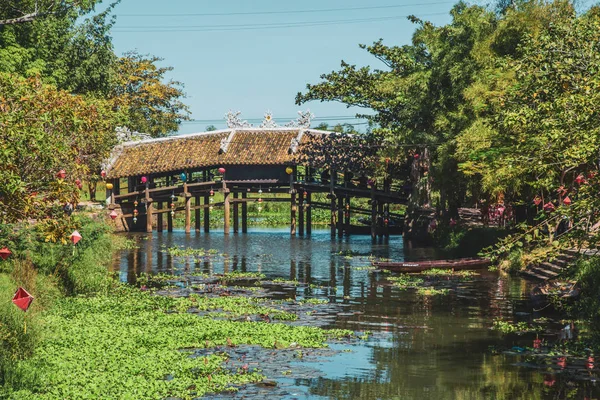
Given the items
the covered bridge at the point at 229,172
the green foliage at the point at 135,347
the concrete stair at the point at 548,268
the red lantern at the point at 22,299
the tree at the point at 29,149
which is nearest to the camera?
the green foliage at the point at 135,347

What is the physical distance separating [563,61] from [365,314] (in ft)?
29.9

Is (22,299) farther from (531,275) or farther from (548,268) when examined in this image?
(531,275)

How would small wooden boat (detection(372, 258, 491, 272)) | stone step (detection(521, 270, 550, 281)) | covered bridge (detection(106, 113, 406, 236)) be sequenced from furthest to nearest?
covered bridge (detection(106, 113, 406, 236)) → small wooden boat (detection(372, 258, 491, 272)) → stone step (detection(521, 270, 550, 281))

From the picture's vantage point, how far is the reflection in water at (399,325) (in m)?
15.7

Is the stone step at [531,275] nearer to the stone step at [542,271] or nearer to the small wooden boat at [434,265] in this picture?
the stone step at [542,271]

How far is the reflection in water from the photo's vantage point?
1572 cm

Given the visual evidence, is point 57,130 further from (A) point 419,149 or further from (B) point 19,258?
(A) point 419,149

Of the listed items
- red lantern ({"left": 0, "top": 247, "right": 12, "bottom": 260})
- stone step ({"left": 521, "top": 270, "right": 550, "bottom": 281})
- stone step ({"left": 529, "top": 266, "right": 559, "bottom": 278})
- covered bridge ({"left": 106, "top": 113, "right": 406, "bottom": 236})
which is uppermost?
covered bridge ({"left": 106, "top": 113, "right": 406, "bottom": 236})

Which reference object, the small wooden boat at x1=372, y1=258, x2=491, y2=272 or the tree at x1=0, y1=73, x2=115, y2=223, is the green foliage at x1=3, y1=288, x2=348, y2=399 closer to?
the tree at x1=0, y1=73, x2=115, y2=223

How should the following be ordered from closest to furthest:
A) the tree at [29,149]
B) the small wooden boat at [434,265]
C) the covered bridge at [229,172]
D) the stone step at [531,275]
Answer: the tree at [29,149]
the stone step at [531,275]
the small wooden boat at [434,265]
the covered bridge at [229,172]

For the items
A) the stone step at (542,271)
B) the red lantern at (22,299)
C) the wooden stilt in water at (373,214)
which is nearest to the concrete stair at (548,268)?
the stone step at (542,271)

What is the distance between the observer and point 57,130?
19375mm

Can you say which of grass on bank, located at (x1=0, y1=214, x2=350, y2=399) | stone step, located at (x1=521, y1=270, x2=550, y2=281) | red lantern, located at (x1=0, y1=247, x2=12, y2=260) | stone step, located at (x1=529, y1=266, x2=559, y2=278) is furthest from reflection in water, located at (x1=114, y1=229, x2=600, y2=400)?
red lantern, located at (x1=0, y1=247, x2=12, y2=260)

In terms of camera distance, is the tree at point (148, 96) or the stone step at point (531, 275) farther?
the tree at point (148, 96)
